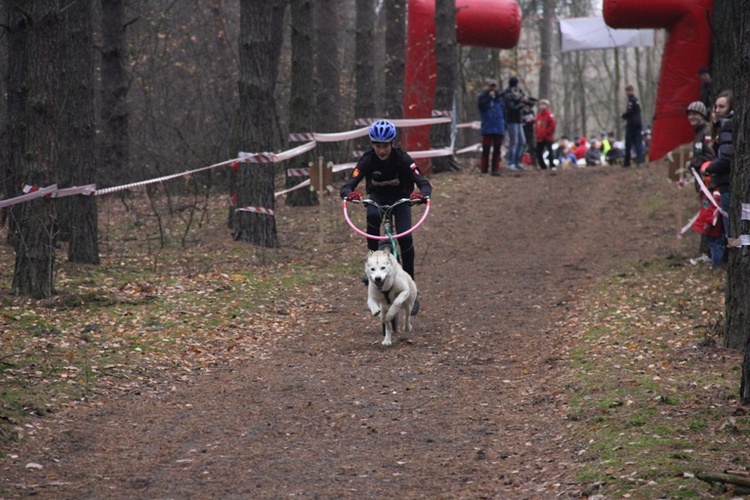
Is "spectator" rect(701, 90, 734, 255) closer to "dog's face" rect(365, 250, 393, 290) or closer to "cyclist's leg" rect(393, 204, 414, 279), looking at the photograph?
"cyclist's leg" rect(393, 204, 414, 279)

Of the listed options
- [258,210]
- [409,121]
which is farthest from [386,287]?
[409,121]

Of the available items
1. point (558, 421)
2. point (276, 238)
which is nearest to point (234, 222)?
point (276, 238)

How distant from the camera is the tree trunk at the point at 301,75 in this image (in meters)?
18.4

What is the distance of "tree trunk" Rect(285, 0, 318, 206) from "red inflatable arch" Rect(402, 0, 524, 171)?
12.6 ft

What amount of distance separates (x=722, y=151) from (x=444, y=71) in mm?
12438

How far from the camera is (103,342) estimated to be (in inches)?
349

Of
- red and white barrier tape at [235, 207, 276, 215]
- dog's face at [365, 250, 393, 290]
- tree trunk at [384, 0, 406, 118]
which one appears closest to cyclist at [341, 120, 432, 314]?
dog's face at [365, 250, 393, 290]

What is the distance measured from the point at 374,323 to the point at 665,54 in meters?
14.2

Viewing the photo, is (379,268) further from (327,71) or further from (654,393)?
(327,71)

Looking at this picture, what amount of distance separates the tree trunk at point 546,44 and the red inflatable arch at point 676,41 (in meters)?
16.9

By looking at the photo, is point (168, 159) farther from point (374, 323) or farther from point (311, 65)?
point (374, 323)

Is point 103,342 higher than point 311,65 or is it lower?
lower

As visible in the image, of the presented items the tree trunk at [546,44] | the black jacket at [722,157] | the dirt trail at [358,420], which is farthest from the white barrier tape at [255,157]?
the tree trunk at [546,44]

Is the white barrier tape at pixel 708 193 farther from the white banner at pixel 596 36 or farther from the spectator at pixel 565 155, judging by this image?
the spectator at pixel 565 155
